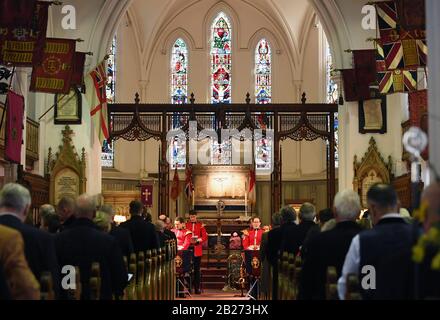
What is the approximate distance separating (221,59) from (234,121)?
960 centimetres

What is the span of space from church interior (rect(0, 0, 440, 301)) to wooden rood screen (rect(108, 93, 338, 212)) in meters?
0.07

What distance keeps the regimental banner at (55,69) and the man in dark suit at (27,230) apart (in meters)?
11.8

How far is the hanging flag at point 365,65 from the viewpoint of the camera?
21.3m

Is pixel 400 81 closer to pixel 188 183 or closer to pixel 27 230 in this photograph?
pixel 188 183

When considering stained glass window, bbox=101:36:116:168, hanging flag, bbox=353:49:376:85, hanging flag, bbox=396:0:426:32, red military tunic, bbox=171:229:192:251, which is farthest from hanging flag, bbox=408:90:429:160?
stained glass window, bbox=101:36:116:168

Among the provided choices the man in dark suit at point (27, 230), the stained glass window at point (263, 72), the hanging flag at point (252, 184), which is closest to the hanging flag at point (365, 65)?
the hanging flag at point (252, 184)

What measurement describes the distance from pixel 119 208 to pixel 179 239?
782 centimetres

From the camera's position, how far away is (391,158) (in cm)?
2194

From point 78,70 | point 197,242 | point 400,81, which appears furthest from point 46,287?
point 78,70

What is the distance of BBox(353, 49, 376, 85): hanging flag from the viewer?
69.9 feet

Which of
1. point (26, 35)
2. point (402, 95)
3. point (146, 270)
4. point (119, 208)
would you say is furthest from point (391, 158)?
point (146, 270)

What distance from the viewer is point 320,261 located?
6.30 metres

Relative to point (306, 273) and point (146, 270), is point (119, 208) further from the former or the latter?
point (306, 273)

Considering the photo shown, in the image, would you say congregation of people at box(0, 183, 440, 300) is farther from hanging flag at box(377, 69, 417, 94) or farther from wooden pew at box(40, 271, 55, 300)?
hanging flag at box(377, 69, 417, 94)
